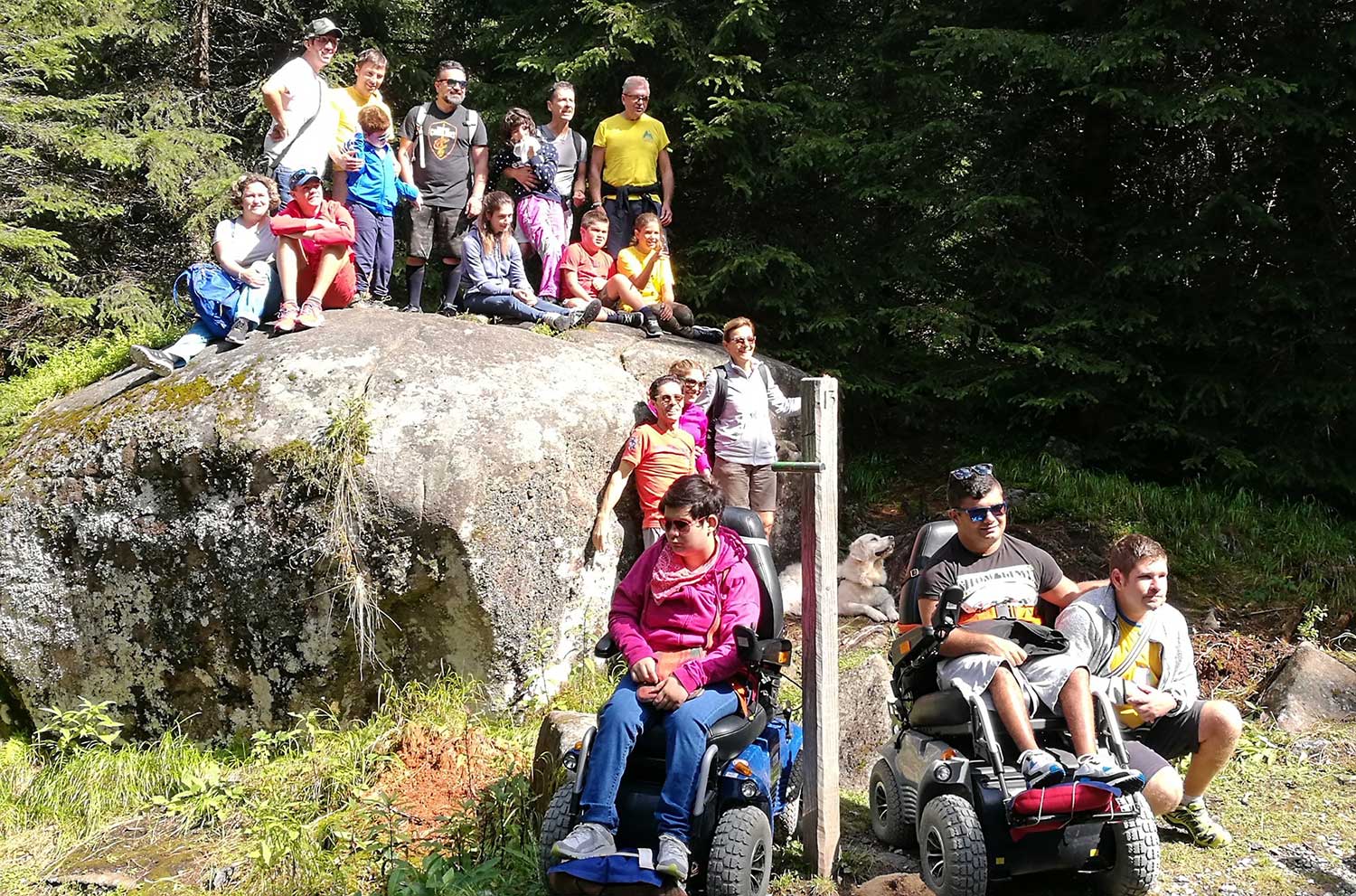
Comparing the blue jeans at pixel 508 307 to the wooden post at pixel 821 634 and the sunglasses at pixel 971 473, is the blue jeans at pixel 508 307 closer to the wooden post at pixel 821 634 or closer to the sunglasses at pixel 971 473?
the wooden post at pixel 821 634

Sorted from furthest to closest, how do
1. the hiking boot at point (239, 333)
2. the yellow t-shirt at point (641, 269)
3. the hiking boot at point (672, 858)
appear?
the yellow t-shirt at point (641, 269) → the hiking boot at point (239, 333) → the hiking boot at point (672, 858)

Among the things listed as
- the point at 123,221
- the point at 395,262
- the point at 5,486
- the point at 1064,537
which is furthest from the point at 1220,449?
the point at 123,221

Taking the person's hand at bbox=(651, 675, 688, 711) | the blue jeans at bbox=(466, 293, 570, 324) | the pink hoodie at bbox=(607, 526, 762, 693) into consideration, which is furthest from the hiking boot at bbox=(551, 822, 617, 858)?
the blue jeans at bbox=(466, 293, 570, 324)

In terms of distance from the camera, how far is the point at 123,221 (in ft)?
37.1

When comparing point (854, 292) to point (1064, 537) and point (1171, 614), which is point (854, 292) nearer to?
point (1064, 537)

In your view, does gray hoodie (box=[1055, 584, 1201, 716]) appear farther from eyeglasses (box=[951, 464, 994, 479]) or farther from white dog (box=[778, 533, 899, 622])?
white dog (box=[778, 533, 899, 622])

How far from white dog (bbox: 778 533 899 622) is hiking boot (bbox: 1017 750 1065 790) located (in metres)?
3.67

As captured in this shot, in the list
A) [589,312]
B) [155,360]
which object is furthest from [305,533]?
[589,312]

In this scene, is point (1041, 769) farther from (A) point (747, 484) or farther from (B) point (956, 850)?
(A) point (747, 484)

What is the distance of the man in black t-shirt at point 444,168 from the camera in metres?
7.95

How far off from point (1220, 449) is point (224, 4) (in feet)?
35.1

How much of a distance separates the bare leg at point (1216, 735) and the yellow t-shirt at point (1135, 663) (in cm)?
23

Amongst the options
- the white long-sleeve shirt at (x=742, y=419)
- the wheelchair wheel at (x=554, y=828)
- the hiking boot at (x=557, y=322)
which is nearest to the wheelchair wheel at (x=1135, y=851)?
the wheelchair wheel at (x=554, y=828)

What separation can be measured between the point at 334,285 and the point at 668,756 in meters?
4.74
